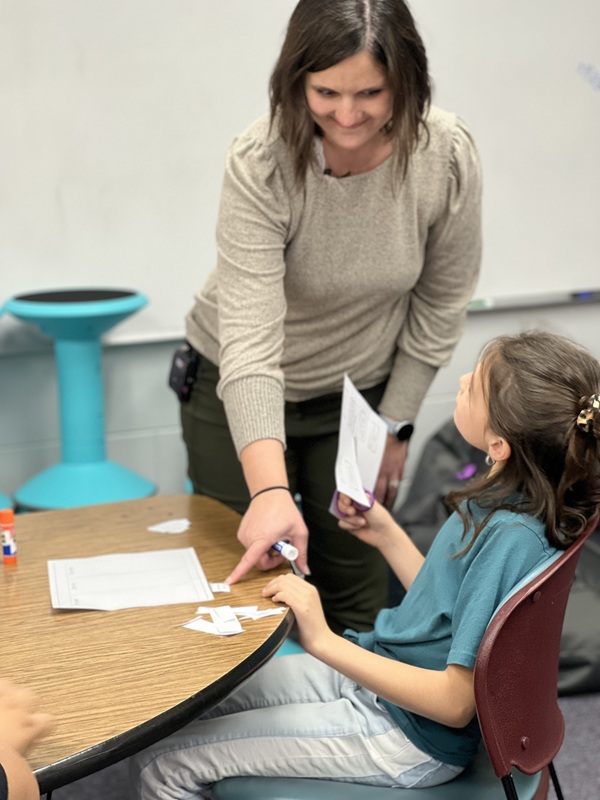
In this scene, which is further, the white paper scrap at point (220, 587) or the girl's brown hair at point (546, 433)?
the white paper scrap at point (220, 587)

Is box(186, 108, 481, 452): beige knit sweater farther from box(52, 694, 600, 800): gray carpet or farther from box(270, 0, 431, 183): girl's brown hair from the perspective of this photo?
box(52, 694, 600, 800): gray carpet

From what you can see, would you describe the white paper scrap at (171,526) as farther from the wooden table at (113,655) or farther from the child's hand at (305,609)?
the child's hand at (305,609)

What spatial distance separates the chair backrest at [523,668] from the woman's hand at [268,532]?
374 millimetres

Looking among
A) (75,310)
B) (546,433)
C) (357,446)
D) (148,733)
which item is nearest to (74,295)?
(75,310)

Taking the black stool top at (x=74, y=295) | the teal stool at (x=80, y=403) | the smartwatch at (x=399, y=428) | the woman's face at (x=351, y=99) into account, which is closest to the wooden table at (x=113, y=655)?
the smartwatch at (x=399, y=428)

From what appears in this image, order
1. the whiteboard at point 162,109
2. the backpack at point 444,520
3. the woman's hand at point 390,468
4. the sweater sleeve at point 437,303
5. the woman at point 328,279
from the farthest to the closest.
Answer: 1. the whiteboard at point 162,109
2. the backpack at point 444,520
3. the woman's hand at point 390,468
4. the sweater sleeve at point 437,303
5. the woman at point 328,279

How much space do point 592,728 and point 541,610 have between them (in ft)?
4.23

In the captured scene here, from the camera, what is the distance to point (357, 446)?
158cm

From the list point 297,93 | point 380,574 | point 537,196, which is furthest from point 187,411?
point 537,196

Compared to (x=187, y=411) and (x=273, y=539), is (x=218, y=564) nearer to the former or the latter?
(x=273, y=539)

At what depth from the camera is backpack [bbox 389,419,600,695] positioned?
7.96 ft

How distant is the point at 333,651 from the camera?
4.25 ft

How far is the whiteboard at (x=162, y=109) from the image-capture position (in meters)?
2.67

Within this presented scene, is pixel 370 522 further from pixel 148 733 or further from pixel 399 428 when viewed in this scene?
pixel 148 733
